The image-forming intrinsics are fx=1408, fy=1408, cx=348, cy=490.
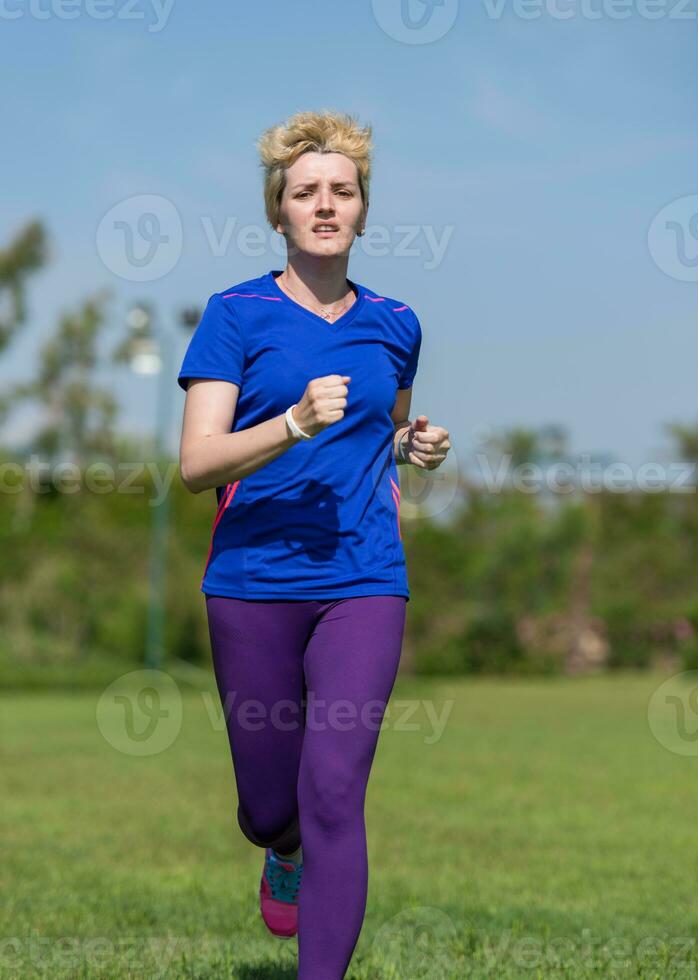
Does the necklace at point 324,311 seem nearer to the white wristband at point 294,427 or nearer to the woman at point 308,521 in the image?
the woman at point 308,521

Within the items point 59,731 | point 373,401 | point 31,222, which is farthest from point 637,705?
point 31,222

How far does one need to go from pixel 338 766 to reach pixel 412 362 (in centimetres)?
134

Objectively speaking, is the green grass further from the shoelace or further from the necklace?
the necklace

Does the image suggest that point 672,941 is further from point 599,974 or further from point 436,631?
point 436,631

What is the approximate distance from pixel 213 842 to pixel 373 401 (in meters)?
5.50

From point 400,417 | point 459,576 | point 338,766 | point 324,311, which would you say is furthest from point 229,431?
point 459,576

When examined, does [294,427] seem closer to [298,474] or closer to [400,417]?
[298,474]

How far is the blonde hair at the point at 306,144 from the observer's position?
13.4ft

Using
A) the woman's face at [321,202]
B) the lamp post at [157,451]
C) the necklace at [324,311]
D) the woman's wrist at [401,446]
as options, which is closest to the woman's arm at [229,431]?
the necklace at [324,311]

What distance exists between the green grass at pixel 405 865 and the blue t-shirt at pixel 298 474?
5.01 ft

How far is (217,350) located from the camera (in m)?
3.93

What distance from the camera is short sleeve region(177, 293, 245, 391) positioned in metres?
3.91

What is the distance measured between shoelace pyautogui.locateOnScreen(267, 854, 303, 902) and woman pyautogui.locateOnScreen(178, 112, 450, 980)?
0.36 m

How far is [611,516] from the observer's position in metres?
42.2
